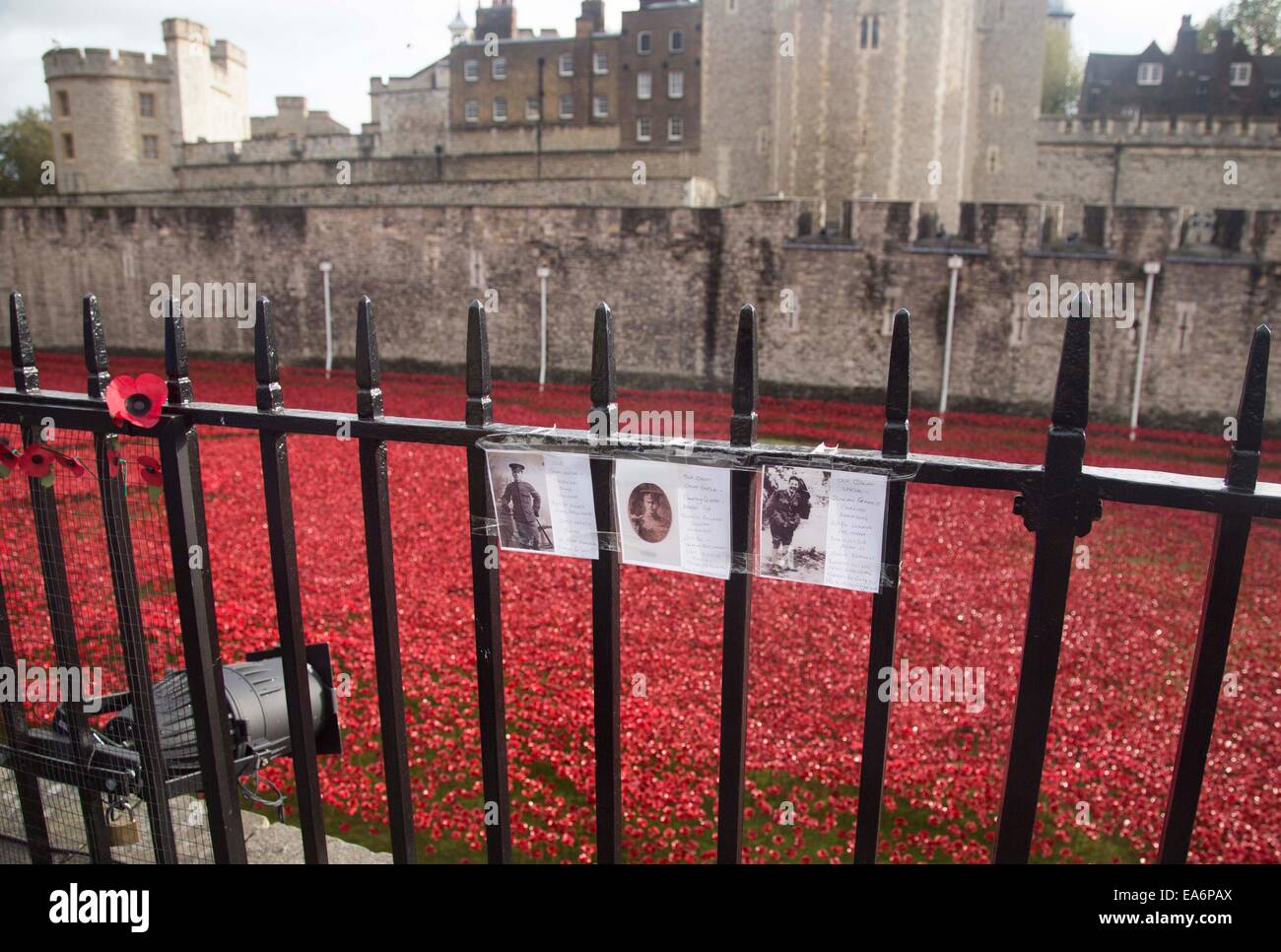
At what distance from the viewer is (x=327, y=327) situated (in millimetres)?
23219

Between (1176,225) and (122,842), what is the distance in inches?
786

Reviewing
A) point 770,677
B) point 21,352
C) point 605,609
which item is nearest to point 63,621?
point 21,352

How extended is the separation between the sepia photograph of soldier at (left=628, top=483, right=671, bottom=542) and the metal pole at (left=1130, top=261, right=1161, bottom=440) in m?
18.5

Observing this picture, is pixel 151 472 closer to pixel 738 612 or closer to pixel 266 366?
pixel 266 366

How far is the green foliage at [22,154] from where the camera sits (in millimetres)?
46438

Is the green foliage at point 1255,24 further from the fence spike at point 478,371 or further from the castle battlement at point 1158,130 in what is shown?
the fence spike at point 478,371

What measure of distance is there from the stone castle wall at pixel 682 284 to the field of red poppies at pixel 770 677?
7.62 meters

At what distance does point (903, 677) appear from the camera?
6.70 m

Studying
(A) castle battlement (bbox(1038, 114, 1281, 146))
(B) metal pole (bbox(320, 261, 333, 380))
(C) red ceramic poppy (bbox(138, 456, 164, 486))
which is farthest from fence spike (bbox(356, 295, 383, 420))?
(A) castle battlement (bbox(1038, 114, 1281, 146))

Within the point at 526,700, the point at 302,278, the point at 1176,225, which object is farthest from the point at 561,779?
the point at 302,278

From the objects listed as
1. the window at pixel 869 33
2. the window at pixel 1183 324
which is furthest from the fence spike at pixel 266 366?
the window at pixel 869 33

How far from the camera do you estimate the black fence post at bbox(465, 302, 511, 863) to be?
1809 mm

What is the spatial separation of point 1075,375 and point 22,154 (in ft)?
191
